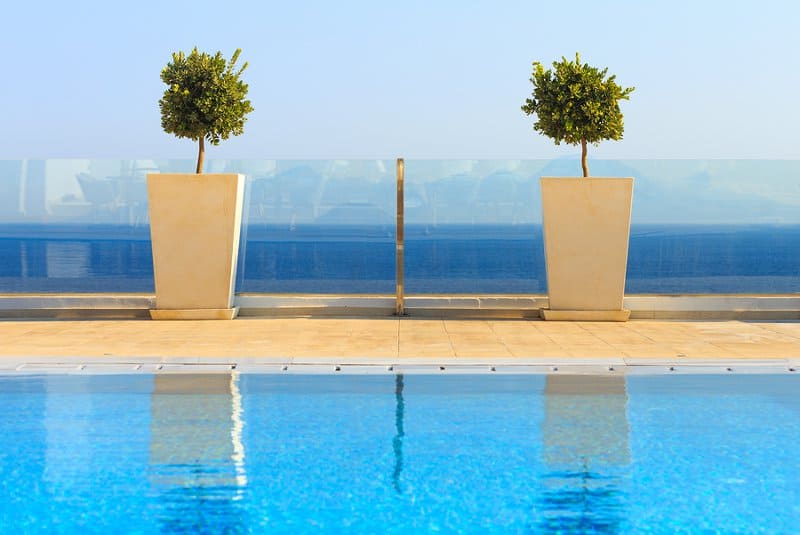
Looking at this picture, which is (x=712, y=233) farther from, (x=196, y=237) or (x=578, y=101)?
(x=196, y=237)

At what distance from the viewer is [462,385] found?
6371 millimetres

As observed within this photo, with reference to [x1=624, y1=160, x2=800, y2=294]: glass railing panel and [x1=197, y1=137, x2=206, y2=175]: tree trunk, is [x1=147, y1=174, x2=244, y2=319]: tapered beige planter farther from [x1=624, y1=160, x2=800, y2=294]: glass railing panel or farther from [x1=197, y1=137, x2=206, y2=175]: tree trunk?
[x1=624, y1=160, x2=800, y2=294]: glass railing panel

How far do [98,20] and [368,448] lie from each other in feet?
48.2

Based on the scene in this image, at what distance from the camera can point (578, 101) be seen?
29.8 feet

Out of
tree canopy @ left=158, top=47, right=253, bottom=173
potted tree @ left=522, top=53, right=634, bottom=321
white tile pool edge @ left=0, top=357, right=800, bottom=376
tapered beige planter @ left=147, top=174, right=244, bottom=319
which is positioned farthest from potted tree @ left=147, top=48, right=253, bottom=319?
potted tree @ left=522, top=53, right=634, bottom=321

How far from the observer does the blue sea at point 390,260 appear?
382 inches

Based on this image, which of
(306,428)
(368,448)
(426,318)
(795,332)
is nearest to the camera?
(368,448)

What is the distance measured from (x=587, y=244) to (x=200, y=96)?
394 centimetres

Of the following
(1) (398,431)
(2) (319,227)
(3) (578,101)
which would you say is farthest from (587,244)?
(1) (398,431)

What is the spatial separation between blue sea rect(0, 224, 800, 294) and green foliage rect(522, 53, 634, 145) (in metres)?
1.09

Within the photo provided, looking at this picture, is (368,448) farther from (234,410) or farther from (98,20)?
(98,20)

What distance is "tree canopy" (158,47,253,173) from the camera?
9.12 metres

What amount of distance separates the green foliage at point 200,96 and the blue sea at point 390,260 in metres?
1.14

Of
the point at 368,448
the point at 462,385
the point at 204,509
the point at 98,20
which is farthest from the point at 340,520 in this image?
the point at 98,20
